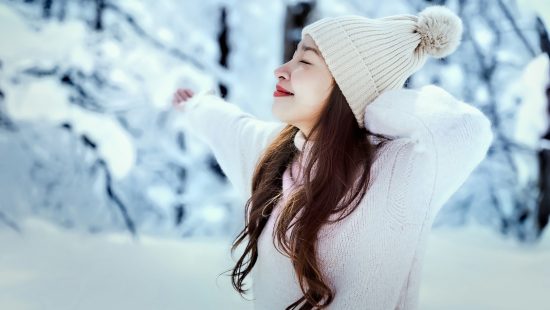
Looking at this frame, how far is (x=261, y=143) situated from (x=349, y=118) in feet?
1.11

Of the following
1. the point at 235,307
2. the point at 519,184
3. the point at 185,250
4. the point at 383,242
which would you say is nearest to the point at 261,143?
the point at 383,242

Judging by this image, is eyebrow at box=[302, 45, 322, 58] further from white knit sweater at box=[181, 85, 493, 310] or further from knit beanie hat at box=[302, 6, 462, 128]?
white knit sweater at box=[181, 85, 493, 310]

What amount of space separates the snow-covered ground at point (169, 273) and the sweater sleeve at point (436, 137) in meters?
1.08

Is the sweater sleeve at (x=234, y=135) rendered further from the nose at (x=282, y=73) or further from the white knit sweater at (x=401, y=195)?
the white knit sweater at (x=401, y=195)

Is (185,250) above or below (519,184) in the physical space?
below

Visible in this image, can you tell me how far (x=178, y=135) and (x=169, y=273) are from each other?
2.16 feet

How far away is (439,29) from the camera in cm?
121

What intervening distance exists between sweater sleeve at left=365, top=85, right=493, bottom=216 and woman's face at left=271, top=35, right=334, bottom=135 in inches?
6.4

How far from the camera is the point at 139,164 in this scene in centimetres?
245

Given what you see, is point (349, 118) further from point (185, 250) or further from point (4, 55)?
point (4, 55)

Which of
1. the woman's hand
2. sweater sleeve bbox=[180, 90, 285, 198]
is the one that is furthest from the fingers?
sweater sleeve bbox=[180, 90, 285, 198]

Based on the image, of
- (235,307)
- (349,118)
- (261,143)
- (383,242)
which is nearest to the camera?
(383,242)

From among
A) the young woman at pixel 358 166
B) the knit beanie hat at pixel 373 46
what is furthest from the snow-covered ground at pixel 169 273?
the knit beanie hat at pixel 373 46

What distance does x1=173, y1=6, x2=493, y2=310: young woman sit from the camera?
1.04m
